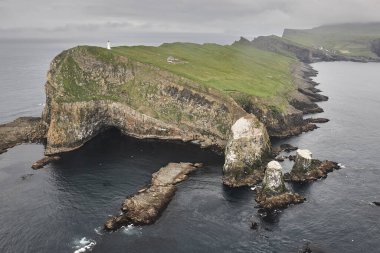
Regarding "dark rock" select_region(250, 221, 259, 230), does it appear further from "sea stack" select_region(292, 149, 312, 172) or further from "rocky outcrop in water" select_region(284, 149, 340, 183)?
"sea stack" select_region(292, 149, 312, 172)

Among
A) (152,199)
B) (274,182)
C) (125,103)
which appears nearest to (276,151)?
(274,182)

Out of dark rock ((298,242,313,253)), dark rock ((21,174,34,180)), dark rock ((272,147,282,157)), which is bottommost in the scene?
dark rock ((298,242,313,253))

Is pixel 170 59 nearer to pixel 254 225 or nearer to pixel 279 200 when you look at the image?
pixel 279 200

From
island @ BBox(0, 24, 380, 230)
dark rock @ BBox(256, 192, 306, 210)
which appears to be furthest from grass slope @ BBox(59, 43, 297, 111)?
dark rock @ BBox(256, 192, 306, 210)

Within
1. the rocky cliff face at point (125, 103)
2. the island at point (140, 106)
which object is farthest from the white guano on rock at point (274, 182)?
the rocky cliff face at point (125, 103)

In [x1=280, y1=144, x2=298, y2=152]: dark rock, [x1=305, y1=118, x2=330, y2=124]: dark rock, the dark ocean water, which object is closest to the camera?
the dark ocean water

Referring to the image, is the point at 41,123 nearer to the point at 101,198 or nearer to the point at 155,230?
the point at 101,198

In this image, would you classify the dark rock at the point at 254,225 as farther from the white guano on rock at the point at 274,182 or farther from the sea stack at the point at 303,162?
the sea stack at the point at 303,162
